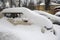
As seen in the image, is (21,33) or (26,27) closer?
(21,33)

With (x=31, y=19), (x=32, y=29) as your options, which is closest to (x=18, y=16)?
(x=31, y=19)

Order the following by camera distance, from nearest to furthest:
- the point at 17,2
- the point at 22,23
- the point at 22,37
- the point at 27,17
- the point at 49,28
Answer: the point at 22,37, the point at 22,23, the point at 49,28, the point at 27,17, the point at 17,2

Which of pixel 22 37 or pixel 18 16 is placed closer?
pixel 22 37

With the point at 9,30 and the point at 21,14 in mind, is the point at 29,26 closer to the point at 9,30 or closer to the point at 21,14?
the point at 9,30

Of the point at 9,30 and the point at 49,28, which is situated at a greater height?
the point at 9,30

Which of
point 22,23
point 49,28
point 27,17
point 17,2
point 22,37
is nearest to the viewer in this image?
point 22,37

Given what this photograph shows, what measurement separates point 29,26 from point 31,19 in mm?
805

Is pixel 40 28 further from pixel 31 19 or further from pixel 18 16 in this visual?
pixel 18 16

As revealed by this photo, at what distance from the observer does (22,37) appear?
4113mm

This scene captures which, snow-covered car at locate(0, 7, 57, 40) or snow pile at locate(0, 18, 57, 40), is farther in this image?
snow-covered car at locate(0, 7, 57, 40)

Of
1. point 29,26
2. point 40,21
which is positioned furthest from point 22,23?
point 40,21

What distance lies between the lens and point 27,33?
4352 millimetres

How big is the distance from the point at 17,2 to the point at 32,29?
44.6 ft

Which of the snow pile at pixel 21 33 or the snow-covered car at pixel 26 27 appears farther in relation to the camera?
the snow-covered car at pixel 26 27
